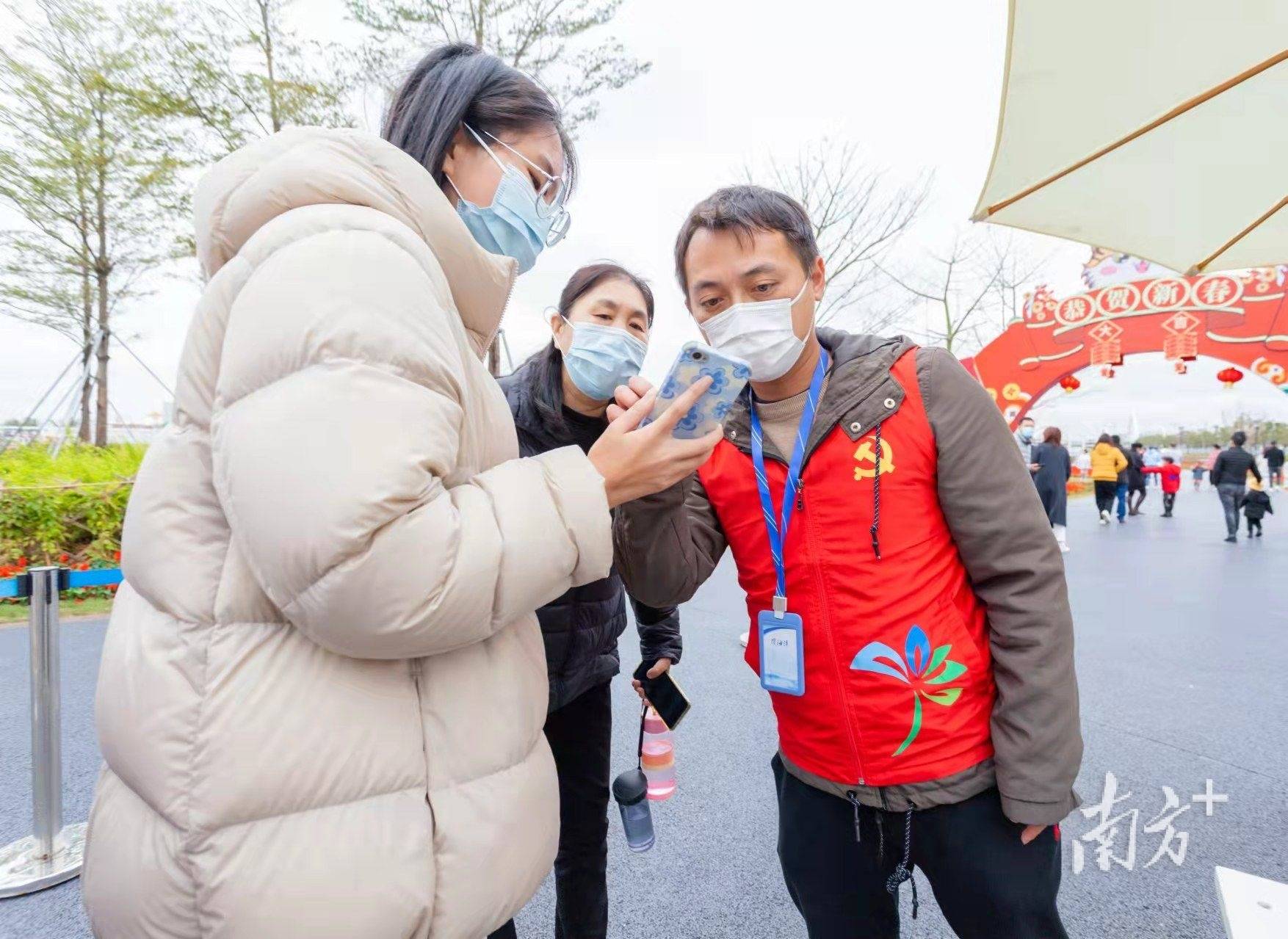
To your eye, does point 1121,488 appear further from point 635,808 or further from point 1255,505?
point 635,808

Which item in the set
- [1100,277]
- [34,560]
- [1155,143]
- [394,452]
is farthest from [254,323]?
[1100,277]

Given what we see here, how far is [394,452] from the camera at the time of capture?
65cm

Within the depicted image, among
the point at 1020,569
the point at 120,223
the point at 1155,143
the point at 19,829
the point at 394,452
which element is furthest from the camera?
the point at 120,223

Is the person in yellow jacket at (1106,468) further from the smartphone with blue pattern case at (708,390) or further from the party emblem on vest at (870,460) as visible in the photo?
the smartphone with blue pattern case at (708,390)

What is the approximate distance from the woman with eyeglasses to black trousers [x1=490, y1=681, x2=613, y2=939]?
0.92 metres

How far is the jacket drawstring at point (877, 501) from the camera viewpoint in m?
1.16

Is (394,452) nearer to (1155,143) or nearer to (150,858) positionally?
(150,858)

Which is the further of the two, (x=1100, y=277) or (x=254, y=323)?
(x=1100, y=277)

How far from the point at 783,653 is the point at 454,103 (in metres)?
1.04

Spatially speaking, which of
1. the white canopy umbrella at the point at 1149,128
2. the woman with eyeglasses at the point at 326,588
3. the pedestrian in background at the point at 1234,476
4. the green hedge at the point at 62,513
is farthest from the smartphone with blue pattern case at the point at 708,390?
the pedestrian in background at the point at 1234,476

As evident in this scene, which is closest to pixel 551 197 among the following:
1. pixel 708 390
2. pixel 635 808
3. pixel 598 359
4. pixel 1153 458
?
pixel 708 390

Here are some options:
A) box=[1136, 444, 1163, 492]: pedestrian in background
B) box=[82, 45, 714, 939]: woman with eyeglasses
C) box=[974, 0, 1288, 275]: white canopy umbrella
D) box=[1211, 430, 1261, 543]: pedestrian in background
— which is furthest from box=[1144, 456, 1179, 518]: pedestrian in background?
box=[82, 45, 714, 939]: woman with eyeglasses

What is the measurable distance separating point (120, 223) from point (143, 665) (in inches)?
421

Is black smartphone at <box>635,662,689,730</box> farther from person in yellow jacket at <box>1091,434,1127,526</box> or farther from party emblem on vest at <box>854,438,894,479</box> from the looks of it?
person in yellow jacket at <box>1091,434,1127,526</box>
